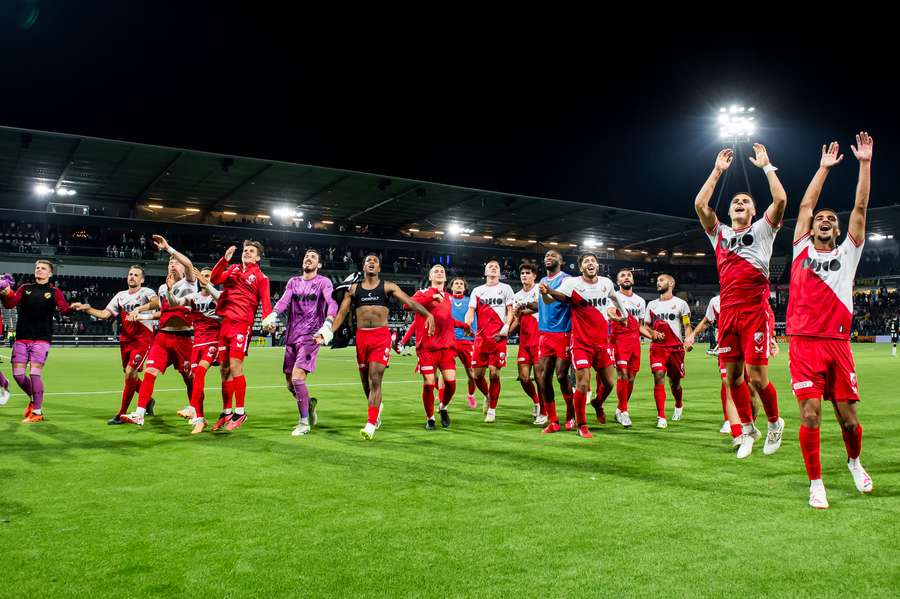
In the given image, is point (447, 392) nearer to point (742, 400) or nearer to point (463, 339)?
point (463, 339)

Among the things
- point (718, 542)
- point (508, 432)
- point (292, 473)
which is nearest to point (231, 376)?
point (292, 473)

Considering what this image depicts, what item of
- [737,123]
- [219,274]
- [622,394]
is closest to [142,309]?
[219,274]

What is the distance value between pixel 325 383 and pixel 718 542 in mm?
13770

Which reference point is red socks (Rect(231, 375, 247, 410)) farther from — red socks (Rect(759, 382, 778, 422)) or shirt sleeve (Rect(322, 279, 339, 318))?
red socks (Rect(759, 382, 778, 422))

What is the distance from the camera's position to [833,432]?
27.1 feet

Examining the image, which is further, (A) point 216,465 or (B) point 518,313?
(B) point 518,313

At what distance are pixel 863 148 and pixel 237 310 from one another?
7.52m

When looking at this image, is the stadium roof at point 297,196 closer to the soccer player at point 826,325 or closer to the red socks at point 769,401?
the red socks at point 769,401

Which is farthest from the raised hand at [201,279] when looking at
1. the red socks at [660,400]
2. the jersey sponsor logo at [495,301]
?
the red socks at [660,400]

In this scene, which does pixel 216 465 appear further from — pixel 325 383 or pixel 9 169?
pixel 9 169

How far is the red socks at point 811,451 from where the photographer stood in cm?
479

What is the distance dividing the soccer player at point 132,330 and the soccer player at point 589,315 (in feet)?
20.6

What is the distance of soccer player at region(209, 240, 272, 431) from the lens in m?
8.77

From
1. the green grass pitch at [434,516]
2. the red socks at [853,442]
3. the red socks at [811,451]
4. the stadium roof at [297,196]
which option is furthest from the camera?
the stadium roof at [297,196]
